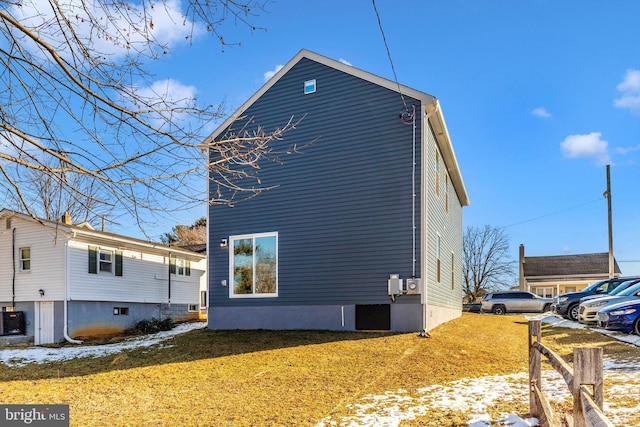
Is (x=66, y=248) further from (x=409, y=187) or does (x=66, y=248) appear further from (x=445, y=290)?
(x=445, y=290)

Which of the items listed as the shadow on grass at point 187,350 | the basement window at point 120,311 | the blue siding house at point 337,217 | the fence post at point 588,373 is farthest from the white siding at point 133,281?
the fence post at point 588,373

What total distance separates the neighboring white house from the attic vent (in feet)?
Answer: 29.1

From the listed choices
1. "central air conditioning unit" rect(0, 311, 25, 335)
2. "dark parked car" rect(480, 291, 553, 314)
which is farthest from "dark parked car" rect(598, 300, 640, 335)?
"central air conditioning unit" rect(0, 311, 25, 335)

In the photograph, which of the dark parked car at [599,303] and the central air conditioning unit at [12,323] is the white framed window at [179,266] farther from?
the dark parked car at [599,303]

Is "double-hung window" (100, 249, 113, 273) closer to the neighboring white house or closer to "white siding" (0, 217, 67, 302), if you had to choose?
the neighboring white house

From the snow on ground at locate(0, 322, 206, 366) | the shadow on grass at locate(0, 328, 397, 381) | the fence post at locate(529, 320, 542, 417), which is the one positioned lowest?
the snow on ground at locate(0, 322, 206, 366)

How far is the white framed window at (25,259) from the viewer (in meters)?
16.9

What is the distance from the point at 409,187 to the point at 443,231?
415cm

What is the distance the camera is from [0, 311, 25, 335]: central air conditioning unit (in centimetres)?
1602

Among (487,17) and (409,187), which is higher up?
(487,17)

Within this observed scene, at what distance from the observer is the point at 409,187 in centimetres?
1187

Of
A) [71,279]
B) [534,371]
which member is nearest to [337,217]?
[534,371]

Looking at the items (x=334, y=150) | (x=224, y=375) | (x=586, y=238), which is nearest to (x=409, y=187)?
(x=334, y=150)

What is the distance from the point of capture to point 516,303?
23984mm
